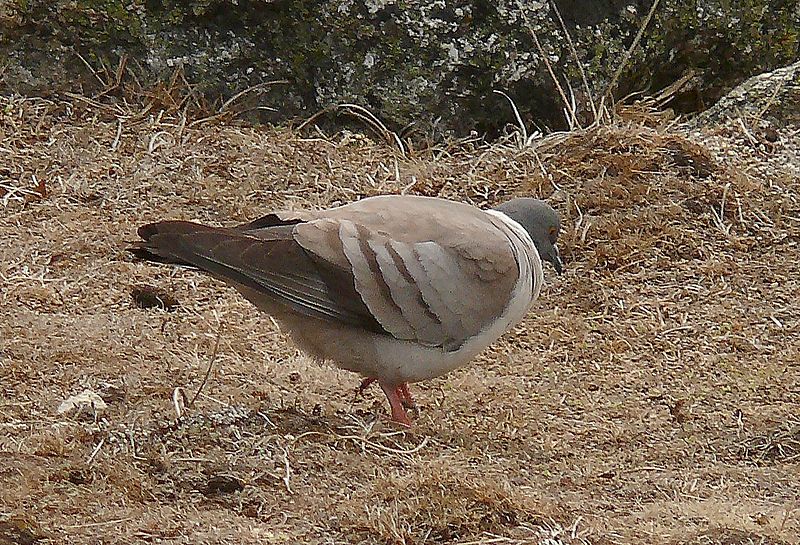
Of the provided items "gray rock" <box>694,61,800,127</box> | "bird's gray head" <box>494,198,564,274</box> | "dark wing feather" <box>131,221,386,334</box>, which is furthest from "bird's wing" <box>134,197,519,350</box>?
Answer: "gray rock" <box>694,61,800,127</box>

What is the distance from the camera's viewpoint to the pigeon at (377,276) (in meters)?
3.27

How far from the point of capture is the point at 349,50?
5.79 m

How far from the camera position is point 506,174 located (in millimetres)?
5434

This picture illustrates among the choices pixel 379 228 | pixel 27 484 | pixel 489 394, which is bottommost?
pixel 489 394

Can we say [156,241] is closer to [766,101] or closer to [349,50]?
[349,50]

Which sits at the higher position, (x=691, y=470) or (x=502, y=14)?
(x=502, y=14)

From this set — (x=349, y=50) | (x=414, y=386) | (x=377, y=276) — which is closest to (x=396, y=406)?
(x=377, y=276)

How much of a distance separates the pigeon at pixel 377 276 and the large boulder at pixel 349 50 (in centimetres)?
230

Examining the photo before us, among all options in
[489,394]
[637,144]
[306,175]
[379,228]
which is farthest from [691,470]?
[306,175]

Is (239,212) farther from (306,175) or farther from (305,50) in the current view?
(305,50)

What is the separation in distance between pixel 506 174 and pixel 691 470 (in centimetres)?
237

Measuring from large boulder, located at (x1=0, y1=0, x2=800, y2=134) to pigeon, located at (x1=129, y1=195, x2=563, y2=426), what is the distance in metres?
2.30

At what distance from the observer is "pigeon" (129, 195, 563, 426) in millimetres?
3271

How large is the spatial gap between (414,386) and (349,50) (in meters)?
2.28
